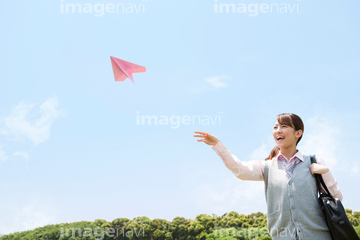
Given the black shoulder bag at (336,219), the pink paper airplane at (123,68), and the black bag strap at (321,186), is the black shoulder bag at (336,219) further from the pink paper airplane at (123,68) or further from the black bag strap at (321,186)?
the pink paper airplane at (123,68)

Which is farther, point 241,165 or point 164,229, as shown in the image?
point 164,229

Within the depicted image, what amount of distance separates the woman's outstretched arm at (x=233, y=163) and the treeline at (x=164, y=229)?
786 cm

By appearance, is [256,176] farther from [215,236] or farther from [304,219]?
[215,236]

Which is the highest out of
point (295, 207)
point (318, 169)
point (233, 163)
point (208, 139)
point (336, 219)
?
point (208, 139)

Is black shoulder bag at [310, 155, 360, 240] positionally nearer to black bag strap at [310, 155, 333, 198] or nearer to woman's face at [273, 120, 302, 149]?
black bag strap at [310, 155, 333, 198]

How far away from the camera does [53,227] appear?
12.2 meters

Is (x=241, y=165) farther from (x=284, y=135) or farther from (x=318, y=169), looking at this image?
(x=318, y=169)

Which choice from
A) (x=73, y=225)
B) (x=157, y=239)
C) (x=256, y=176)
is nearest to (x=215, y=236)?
(x=157, y=239)

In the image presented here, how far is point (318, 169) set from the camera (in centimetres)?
251

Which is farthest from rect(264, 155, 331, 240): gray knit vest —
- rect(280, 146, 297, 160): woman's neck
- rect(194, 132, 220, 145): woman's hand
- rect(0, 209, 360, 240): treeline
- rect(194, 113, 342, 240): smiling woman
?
rect(0, 209, 360, 240): treeline

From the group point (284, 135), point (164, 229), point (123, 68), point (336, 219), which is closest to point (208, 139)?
point (284, 135)

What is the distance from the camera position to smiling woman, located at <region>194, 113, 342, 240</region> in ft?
7.94

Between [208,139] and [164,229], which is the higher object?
[164,229]

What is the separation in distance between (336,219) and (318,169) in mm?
351
